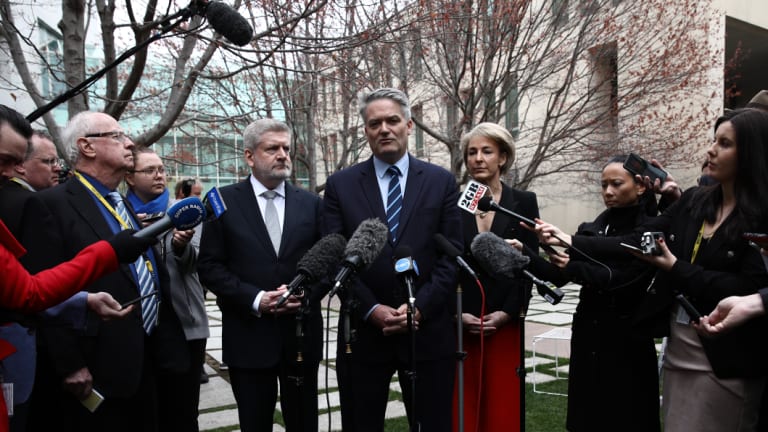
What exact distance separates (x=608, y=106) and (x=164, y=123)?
8.80 m

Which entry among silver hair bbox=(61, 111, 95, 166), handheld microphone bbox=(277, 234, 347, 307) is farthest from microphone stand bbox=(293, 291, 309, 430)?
silver hair bbox=(61, 111, 95, 166)

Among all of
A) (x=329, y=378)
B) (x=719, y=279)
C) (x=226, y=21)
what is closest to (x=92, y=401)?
(x=226, y=21)

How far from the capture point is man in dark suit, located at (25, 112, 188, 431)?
2.71 m

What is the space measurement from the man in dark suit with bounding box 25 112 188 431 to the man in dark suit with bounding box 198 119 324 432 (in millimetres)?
373

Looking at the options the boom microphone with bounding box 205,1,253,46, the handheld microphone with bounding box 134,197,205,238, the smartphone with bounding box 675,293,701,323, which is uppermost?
the boom microphone with bounding box 205,1,253,46

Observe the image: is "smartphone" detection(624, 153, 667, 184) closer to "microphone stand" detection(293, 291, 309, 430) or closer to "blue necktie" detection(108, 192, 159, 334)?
"microphone stand" detection(293, 291, 309, 430)

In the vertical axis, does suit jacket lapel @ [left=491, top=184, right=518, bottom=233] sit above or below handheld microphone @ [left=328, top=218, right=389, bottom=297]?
above

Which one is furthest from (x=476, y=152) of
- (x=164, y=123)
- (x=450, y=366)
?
(x=164, y=123)

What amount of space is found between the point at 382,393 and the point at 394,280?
60cm

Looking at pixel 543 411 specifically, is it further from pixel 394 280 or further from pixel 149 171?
pixel 149 171

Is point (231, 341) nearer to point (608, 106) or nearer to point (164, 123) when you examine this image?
point (164, 123)

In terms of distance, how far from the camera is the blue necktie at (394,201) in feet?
9.92

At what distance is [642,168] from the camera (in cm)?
346

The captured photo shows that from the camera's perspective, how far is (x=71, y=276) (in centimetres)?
220
